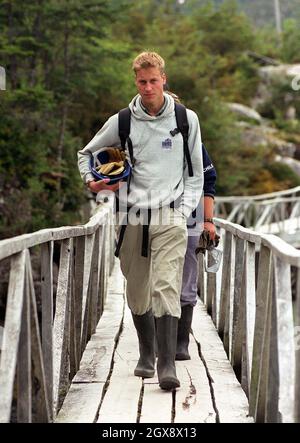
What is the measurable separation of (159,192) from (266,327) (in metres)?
1.16

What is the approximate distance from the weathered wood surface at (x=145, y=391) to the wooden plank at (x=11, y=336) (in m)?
0.96

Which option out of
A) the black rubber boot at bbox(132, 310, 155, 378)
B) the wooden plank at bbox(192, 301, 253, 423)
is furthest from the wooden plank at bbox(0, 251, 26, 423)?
the black rubber boot at bbox(132, 310, 155, 378)

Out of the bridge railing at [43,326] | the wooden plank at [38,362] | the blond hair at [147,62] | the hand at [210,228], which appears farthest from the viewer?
the hand at [210,228]

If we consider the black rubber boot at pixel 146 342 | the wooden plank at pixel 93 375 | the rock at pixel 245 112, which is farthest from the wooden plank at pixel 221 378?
the rock at pixel 245 112

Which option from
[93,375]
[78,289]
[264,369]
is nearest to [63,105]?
[78,289]

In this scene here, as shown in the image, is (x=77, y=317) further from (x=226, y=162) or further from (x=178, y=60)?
(x=178, y=60)

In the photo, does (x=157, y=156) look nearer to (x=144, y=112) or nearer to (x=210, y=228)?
(x=144, y=112)

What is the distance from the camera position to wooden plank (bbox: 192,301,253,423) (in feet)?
12.9

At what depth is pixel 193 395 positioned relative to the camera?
4.21 meters

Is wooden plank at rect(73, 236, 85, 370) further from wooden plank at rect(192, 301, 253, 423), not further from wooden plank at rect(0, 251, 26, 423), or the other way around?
wooden plank at rect(0, 251, 26, 423)

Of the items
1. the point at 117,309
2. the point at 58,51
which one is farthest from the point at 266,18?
the point at 117,309

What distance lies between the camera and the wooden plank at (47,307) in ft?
12.0

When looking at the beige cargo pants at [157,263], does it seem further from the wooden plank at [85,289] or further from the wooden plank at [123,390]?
the wooden plank at [85,289]

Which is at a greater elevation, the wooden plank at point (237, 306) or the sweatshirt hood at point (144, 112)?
the sweatshirt hood at point (144, 112)
